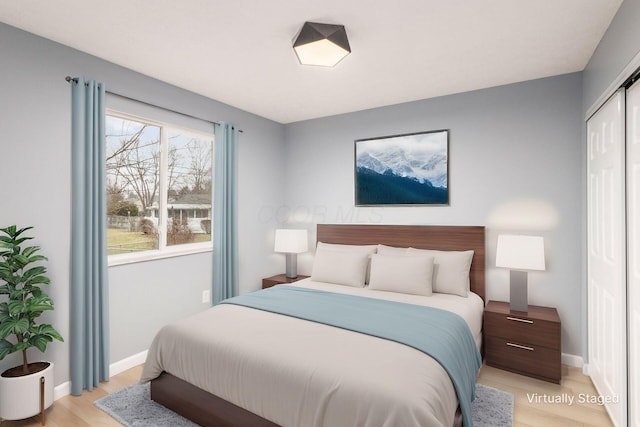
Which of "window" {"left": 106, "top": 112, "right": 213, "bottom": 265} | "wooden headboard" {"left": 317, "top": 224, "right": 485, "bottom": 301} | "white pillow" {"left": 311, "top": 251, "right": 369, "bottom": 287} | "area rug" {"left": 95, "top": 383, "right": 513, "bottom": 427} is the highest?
"window" {"left": 106, "top": 112, "right": 213, "bottom": 265}

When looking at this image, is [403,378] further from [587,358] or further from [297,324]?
[587,358]

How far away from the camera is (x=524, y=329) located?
2.73 meters

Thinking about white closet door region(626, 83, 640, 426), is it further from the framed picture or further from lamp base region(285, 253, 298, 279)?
lamp base region(285, 253, 298, 279)

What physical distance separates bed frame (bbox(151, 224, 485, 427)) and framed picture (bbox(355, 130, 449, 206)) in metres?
0.33

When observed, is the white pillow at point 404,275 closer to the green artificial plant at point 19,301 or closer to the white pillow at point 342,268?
the white pillow at point 342,268

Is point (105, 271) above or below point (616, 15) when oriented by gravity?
below


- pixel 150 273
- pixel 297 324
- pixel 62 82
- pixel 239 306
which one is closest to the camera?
pixel 297 324

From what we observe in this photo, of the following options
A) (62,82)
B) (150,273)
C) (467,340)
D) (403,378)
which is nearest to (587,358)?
(467,340)

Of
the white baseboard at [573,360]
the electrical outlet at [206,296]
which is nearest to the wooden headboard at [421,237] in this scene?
the white baseboard at [573,360]

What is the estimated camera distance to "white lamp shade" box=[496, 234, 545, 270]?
2787 mm

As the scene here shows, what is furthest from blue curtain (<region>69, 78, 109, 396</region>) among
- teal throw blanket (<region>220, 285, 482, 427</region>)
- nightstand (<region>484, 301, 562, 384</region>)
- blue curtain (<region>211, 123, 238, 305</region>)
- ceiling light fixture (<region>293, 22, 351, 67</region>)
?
nightstand (<region>484, 301, 562, 384</region>)

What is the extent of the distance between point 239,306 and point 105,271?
112cm

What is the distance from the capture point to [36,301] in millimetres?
2072

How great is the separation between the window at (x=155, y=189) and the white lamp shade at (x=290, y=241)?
850 millimetres
